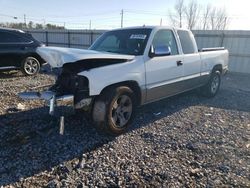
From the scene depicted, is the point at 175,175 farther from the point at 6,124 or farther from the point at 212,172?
the point at 6,124

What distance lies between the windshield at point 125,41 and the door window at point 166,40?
8.7 inches

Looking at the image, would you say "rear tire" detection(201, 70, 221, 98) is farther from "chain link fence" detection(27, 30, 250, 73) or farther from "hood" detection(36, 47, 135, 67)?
"chain link fence" detection(27, 30, 250, 73)

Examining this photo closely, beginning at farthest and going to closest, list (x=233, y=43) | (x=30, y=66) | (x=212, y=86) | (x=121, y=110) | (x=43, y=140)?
1. (x=233, y=43)
2. (x=30, y=66)
3. (x=212, y=86)
4. (x=121, y=110)
5. (x=43, y=140)

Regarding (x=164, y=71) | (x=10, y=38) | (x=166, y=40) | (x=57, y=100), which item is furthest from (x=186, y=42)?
(x=10, y=38)

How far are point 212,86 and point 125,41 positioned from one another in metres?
3.59

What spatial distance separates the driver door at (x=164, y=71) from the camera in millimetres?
4930

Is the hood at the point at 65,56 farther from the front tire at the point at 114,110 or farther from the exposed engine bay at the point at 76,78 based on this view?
the front tire at the point at 114,110

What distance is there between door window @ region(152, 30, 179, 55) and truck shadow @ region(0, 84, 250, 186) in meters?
1.46

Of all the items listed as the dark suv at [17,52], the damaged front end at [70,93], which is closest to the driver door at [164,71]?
the damaged front end at [70,93]

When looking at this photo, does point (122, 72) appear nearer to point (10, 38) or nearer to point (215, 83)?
point (215, 83)

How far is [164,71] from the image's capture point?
5215 mm

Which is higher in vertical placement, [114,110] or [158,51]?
[158,51]

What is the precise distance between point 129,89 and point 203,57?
3074 mm

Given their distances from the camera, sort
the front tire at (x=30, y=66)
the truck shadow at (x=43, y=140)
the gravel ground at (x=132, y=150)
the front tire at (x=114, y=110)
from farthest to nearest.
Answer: the front tire at (x=30, y=66) < the front tire at (x=114, y=110) < the truck shadow at (x=43, y=140) < the gravel ground at (x=132, y=150)
